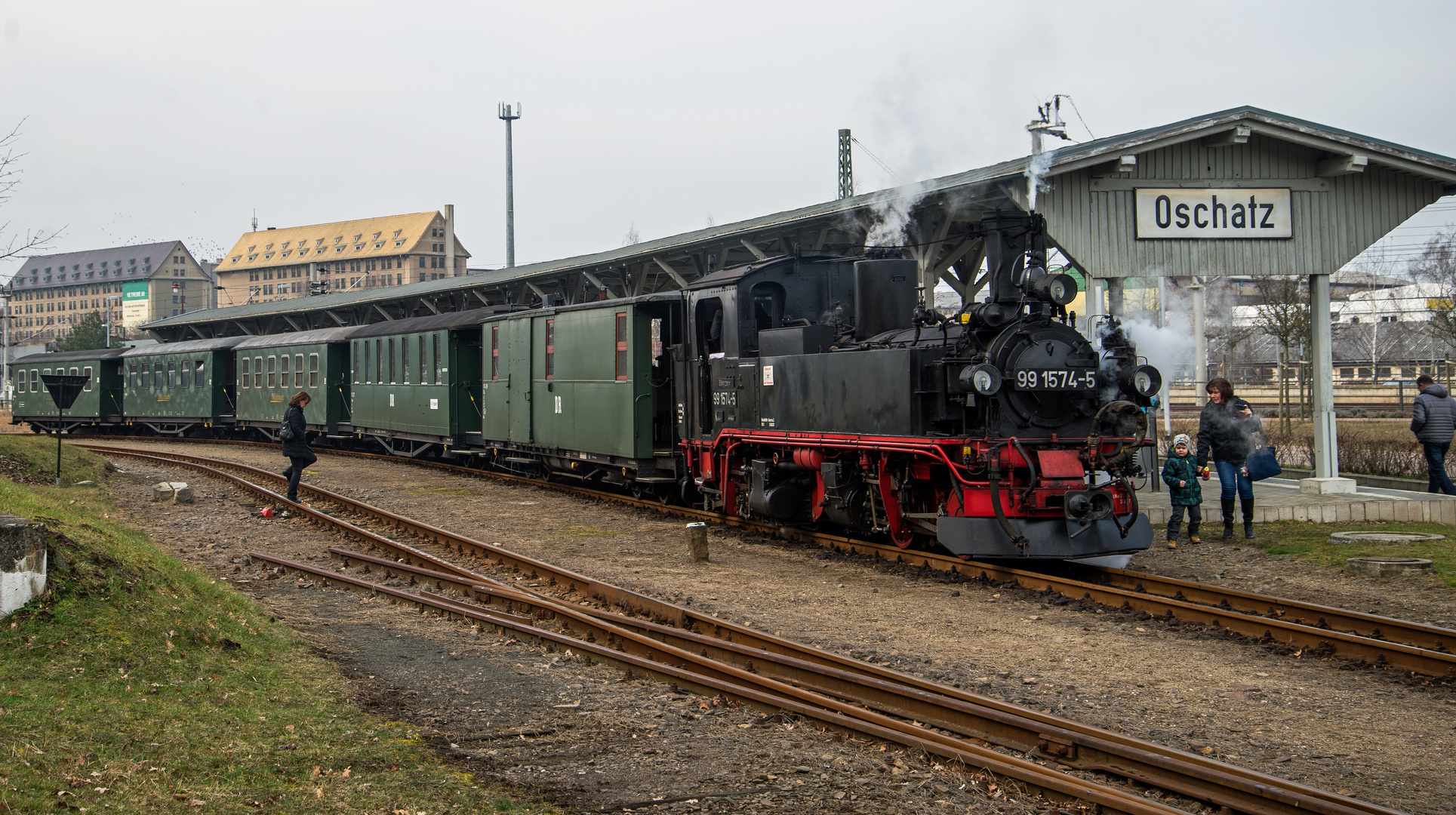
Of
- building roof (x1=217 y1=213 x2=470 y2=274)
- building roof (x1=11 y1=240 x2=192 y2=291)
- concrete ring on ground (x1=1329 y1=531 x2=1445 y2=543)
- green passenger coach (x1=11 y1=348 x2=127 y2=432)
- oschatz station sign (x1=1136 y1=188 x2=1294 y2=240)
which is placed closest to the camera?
concrete ring on ground (x1=1329 y1=531 x2=1445 y2=543)

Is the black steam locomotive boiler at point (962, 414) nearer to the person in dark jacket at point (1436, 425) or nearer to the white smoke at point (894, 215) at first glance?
the white smoke at point (894, 215)

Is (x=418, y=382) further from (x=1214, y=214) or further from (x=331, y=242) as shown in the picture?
(x=331, y=242)

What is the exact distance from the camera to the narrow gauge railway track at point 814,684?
436 cm

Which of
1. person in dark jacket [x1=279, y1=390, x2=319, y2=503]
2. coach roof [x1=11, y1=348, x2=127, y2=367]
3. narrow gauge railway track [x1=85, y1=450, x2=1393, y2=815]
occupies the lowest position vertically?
narrow gauge railway track [x1=85, y1=450, x2=1393, y2=815]

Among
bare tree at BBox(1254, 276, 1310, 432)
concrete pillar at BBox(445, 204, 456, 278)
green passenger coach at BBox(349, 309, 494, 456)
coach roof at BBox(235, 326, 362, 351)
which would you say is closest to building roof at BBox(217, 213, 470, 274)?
concrete pillar at BBox(445, 204, 456, 278)

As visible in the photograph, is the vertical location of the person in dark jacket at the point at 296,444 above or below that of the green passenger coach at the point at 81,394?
below

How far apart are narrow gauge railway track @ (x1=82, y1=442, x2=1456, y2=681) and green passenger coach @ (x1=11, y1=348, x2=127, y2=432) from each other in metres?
30.8

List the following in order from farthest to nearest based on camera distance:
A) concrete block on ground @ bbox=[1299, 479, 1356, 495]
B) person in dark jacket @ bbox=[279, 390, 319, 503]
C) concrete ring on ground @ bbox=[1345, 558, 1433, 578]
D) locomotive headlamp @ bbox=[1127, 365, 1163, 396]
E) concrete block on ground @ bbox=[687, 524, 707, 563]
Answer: person in dark jacket @ bbox=[279, 390, 319, 503] → concrete block on ground @ bbox=[1299, 479, 1356, 495] → concrete block on ground @ bbox=[687, 524, 707, 563] → locomotive headlamp @ bbox=[1127, 365, 1163, 396] → concrete ring on ground @ bbox=[1345, 558, 1433, 578]

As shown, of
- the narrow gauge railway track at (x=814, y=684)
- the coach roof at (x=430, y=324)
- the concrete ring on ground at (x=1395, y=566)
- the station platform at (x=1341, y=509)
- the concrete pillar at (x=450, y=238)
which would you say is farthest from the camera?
the concrete pillar at (x=450, y=238)

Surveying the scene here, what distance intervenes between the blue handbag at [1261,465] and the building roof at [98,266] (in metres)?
125

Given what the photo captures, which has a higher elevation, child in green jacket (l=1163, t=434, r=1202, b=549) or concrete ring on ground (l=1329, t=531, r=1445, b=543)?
child in green jacket (l=1163, t=434, r=1202, b=549)

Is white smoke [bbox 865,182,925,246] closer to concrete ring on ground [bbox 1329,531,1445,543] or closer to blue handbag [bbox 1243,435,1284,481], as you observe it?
blue handbag [bbox 1243,435,1284,481]

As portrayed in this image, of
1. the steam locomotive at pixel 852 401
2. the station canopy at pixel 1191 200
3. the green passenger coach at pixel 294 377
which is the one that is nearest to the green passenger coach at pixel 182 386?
the green passenger coach at pixel 294 377

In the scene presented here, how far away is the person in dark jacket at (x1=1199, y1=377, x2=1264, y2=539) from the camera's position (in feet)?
35.9
